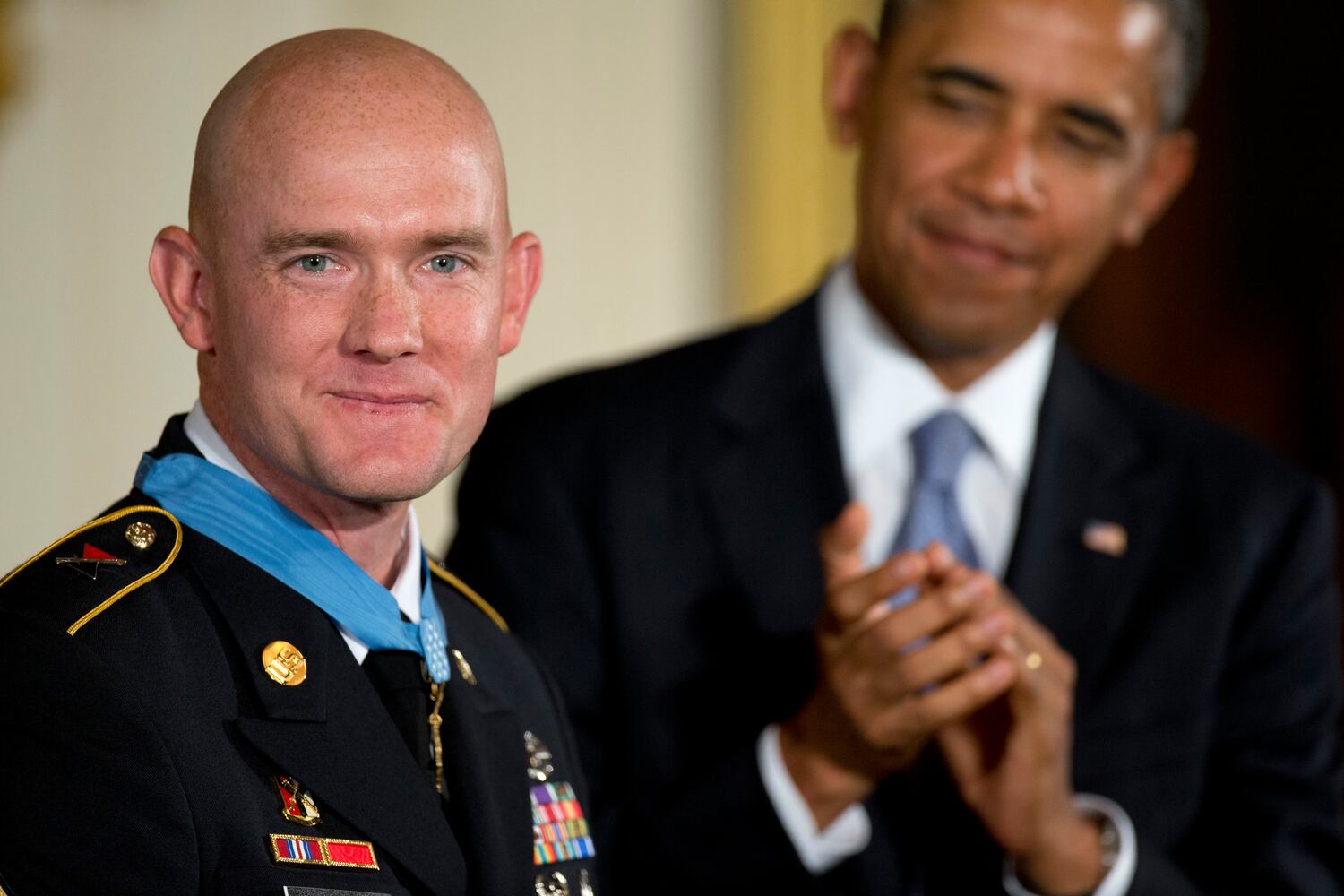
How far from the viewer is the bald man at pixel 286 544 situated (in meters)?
0.88

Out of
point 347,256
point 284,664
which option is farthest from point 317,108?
point 284,664

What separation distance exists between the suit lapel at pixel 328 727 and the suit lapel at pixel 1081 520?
96cm

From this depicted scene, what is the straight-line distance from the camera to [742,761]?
5.37 ft

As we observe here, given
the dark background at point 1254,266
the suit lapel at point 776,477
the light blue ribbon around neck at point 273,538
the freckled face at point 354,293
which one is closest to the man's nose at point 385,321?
the freckled face at point 354,293

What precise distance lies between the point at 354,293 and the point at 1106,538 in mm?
1133

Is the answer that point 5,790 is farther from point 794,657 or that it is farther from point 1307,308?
point 1307,308

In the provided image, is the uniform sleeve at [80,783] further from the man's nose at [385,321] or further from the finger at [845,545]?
the finger at [845,545]

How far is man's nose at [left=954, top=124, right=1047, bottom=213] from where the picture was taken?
173 cm

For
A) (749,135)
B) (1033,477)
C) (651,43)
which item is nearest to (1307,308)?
(749,135)

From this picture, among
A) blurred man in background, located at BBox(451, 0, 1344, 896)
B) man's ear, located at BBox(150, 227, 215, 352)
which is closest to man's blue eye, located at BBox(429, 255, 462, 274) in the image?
man's ear, located at BBox(150, 227, 215, 352)

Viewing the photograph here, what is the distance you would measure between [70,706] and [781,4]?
2.45 m

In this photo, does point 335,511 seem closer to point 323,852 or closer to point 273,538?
point 273,538

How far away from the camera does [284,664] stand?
954mm

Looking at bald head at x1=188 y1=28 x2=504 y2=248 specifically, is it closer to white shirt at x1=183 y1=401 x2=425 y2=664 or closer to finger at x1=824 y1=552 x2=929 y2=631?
white shirt at x1=183 y1=401 x2=425 y2=664
